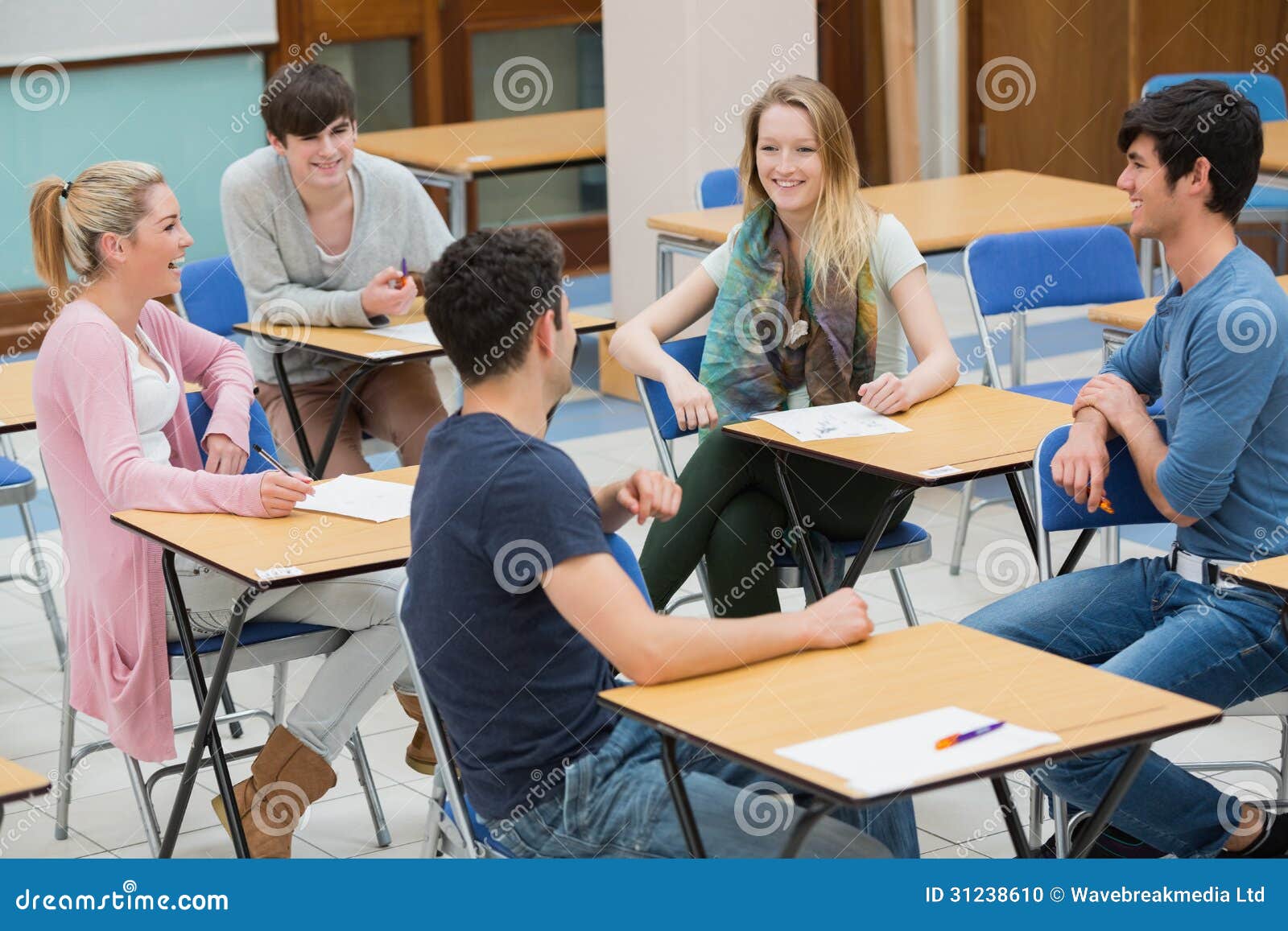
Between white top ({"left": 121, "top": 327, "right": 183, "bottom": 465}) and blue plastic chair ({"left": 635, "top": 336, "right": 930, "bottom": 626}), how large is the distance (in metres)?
0.96

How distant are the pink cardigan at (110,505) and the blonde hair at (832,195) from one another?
4.37 ft

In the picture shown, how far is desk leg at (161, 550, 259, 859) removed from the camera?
2.86m

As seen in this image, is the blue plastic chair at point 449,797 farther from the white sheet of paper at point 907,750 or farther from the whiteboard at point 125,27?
the whiteboard at point 125,27

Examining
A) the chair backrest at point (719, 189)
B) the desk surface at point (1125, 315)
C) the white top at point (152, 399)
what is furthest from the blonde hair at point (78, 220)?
the chair backrest at point (719, 189)

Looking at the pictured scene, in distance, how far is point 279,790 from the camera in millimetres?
2990

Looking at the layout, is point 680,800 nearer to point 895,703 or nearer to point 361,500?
point 895,703

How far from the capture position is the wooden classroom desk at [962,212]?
5031mm

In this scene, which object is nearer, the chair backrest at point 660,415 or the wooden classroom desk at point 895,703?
the wooden classroom desk at point 895,703

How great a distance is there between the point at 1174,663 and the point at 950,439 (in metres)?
0.76

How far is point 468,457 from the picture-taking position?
221 centimetres

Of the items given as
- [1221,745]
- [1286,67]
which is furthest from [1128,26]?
[1221,745]

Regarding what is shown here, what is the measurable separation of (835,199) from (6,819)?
2076mm

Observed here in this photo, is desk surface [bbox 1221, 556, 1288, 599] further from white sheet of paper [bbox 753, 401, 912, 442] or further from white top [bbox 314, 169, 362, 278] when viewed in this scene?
white top [bbox 314, 169, 362, 278]

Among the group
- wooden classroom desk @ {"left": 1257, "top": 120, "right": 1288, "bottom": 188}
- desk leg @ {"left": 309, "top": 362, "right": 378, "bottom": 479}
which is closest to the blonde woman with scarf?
desk leg @ {"left": 309, "top": 362, "right": 378, "bottom": 479}
